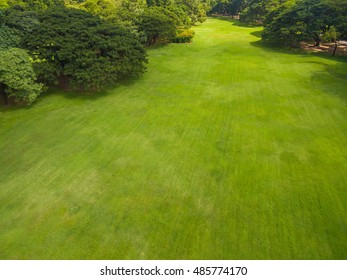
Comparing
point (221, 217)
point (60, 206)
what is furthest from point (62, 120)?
point (221, 217)

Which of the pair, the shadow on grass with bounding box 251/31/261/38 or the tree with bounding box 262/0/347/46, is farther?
the shadow on grass with bounding box 251/31/261/38

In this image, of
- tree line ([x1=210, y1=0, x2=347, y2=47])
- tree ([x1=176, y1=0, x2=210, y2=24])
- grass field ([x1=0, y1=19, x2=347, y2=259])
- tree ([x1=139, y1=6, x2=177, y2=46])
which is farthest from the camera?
tree ([x1=176, y1=0, x2=210, y2=24])

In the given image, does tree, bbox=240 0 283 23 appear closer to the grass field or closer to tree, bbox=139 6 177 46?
tree, bbox=139 6 177 46

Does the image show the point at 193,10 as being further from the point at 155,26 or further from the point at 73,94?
the point at 73,94

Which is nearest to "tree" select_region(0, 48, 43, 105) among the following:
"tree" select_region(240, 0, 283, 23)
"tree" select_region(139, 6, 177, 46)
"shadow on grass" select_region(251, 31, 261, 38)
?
"tree" select_region(139, 6, 177, 46)

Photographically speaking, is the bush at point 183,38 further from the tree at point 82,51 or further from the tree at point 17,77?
the tree at point 17,77

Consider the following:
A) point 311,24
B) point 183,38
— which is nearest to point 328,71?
point 311,24
